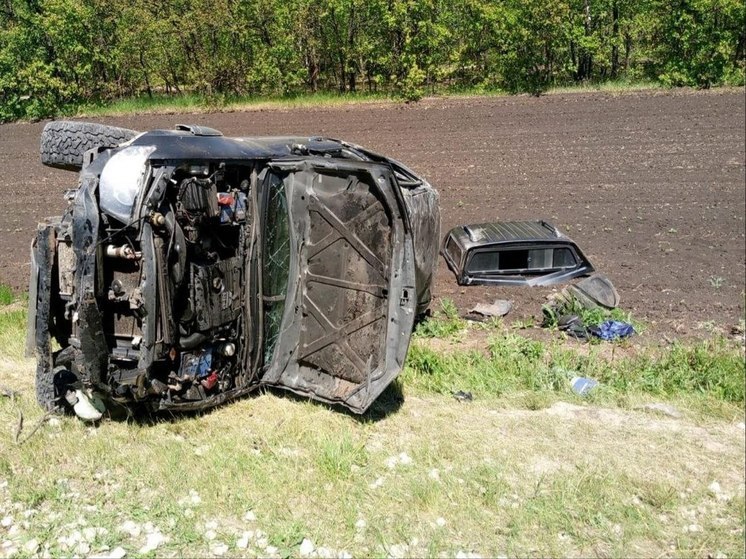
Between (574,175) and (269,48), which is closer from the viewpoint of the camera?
(574,175)

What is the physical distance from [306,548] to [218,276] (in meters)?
1.98

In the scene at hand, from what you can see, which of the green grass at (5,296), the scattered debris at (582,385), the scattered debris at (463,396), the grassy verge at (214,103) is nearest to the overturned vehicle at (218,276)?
the scattered debris at (463,396)

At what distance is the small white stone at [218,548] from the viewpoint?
3.45 metres

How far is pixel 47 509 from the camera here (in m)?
3.82

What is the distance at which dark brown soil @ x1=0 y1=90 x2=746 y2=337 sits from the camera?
693 centimetres

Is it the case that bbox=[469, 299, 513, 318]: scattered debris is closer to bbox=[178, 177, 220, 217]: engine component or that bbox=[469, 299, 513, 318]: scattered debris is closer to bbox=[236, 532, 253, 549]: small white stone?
bbox=[178, 177, 220, 217]: engine component

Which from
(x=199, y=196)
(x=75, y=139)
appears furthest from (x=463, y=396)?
(x=75, y=139)

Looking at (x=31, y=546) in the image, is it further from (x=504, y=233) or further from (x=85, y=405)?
(x=504, y=233)

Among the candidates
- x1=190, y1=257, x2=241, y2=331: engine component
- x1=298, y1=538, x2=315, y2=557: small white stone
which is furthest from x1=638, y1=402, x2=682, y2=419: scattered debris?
x1=190, y1=257, x2=241, y2=331: engine component

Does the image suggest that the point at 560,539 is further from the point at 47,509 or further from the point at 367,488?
the point at 47,509

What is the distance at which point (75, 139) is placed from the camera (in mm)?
5449

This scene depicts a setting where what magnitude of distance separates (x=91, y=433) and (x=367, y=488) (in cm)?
206

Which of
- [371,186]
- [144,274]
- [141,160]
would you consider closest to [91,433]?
[144,274]

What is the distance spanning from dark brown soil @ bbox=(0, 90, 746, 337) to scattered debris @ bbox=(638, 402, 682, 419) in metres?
0.73
